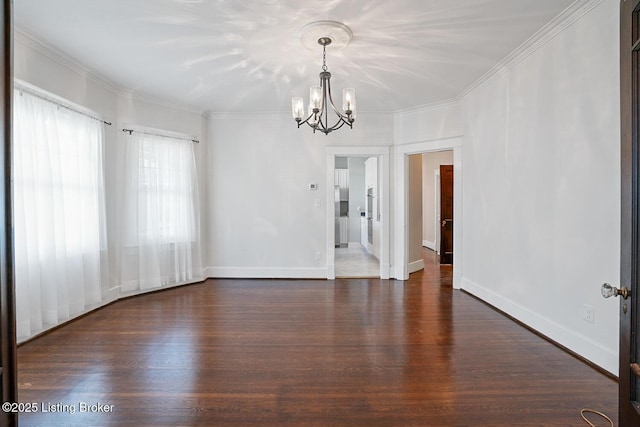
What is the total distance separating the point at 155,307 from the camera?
3918mm

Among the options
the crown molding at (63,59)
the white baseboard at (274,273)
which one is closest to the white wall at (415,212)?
the white baseboard at (274,273)

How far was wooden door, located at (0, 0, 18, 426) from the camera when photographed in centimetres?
104

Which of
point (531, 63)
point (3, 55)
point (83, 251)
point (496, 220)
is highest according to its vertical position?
point (531, 63)

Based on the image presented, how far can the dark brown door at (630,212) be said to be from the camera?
1256 millimetres

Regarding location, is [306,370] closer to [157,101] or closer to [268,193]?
[268,193]

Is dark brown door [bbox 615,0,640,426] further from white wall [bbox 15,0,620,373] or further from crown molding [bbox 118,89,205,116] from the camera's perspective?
crown molding [bbox 118,89,205,116]

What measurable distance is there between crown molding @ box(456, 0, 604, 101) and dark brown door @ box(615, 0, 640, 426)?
1.54m

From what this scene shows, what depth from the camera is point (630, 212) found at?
1.30 metres

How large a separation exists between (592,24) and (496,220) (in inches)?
80.2

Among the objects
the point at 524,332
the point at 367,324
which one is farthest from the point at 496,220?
the point at 367,324

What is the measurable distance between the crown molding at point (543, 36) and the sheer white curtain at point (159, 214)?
4276 mm

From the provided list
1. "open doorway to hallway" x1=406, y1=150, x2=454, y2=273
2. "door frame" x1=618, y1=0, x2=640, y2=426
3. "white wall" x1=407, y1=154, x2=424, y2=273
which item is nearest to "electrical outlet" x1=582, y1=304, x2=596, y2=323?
"door frame" x1=618, y1=0, x2=640, y2=426

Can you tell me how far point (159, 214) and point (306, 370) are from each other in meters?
3.32

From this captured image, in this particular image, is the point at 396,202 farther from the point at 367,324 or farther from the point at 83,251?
the point at 83,251
